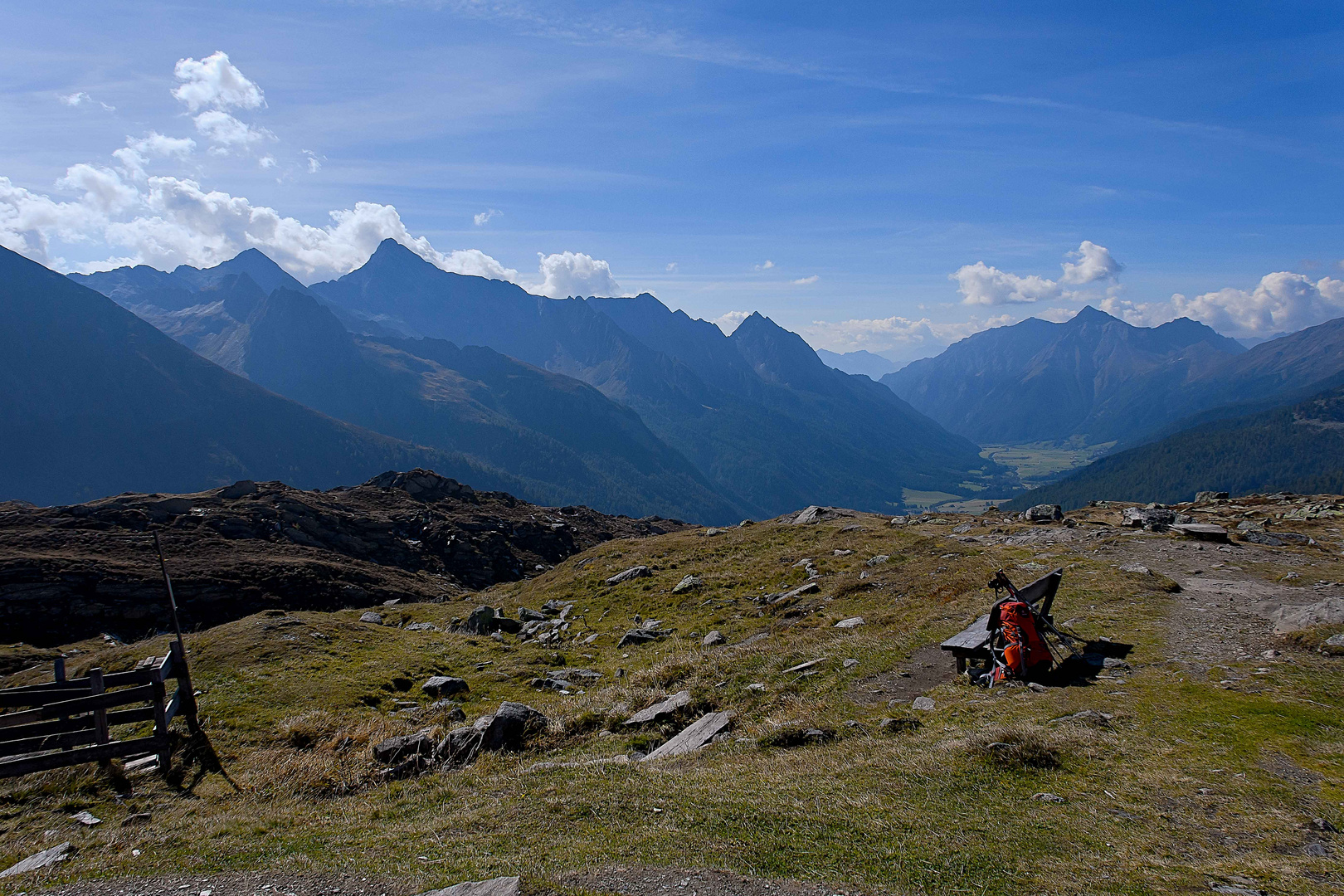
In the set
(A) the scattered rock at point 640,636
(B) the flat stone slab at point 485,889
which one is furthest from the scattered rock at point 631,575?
(B) the flat stone slab at point 485,889

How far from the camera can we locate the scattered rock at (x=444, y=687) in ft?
81.4

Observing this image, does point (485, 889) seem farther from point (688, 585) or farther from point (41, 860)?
point (688, 585)

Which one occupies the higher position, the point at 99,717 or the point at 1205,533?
the point at 99,717

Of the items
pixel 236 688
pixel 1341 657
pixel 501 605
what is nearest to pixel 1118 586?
pixel 1341 657

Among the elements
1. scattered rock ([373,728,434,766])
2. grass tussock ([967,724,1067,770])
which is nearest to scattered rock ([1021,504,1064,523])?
grass tussock ([967,724,1067,770])

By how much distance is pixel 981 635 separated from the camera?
1903cm

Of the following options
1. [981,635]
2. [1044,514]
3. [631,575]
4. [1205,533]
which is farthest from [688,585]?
[1205,533]

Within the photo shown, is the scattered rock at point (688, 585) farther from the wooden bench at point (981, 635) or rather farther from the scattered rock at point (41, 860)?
the scattered rock at point (41, 860)

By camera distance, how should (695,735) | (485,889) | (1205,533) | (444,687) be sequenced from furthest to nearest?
(1205,533) < (444,687) < (695,735) < (485,889)

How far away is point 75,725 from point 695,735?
16.0 m

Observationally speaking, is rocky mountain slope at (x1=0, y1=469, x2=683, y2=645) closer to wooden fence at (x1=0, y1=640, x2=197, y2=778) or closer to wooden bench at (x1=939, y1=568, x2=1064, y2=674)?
wooden fence at (x1=0, y1=640, x2=197, y2=778)

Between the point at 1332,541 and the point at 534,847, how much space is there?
44.4 m

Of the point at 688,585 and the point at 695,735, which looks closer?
the point at 695,735

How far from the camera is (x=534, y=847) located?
35.5 ft
